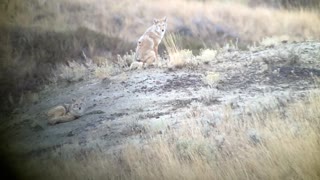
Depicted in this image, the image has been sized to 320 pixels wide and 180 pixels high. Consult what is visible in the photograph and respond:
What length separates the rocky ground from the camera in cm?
333

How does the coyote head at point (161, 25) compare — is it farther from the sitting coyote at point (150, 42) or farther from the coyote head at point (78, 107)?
the coyote head at point (78, 107)

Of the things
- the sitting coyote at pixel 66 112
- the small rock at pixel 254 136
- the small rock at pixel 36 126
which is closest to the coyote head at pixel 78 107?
the sitting coyote at pixel 66 112

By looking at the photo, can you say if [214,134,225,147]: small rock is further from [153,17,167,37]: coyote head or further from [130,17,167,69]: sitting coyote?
[153,17,167,37]: coyote head

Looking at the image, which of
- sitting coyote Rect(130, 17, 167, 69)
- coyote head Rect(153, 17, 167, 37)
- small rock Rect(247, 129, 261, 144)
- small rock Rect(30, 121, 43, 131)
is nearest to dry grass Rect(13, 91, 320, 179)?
small rock Rect(247, 129, 261, 144)

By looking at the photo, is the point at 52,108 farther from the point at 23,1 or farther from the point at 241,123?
the point at 241,123

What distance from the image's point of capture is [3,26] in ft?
11.6

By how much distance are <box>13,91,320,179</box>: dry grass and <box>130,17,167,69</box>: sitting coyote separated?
0.63m

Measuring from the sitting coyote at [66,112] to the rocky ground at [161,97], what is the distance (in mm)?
39

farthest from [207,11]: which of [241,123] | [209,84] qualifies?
[241,123]

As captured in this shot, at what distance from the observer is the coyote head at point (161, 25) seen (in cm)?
368

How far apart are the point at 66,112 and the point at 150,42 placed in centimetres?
91

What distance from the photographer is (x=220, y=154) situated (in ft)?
10.5

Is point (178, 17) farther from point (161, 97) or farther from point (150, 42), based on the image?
point (161, 97)

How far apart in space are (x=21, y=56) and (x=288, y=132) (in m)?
2.18
